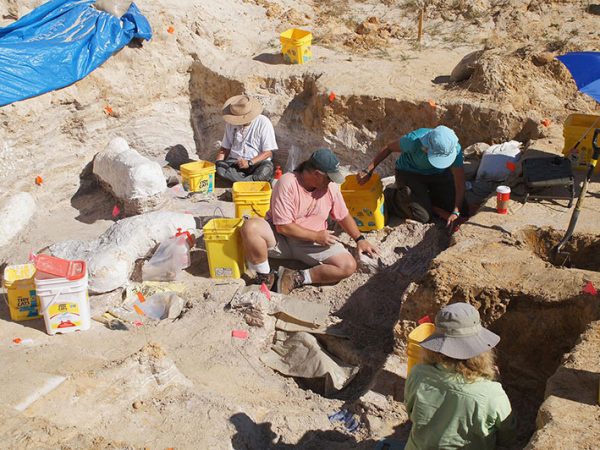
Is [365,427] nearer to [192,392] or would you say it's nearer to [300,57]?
[192,392]

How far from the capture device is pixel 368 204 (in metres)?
7.09

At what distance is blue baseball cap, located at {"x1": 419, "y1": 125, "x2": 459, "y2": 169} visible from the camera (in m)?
6.47

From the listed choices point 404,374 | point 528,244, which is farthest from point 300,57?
point 404,374

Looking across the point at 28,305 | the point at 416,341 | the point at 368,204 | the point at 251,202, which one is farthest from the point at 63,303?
the point at 368,204

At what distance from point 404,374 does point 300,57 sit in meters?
5.91

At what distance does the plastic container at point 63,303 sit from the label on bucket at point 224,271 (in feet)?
4.45

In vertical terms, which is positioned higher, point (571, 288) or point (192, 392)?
point (571, 288)

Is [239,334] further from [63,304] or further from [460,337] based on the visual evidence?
[460,337]

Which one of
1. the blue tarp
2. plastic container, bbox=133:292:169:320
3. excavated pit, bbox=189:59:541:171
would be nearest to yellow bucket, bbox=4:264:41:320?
plastic container, bbox=133:292:169:320

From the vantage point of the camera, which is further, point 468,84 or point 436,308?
point 468,84

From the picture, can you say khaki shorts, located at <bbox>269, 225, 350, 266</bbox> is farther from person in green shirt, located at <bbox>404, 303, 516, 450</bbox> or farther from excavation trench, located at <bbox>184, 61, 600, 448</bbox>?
person in green shirt, located at <bbox>404, 303, 516, 450</bbox>

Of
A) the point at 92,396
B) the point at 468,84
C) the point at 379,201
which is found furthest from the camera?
the point at 468,84

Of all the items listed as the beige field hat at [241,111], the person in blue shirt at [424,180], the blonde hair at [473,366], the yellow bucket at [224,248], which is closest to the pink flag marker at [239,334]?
the yellow bucket at [224,248]

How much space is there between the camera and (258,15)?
11.4m
